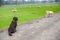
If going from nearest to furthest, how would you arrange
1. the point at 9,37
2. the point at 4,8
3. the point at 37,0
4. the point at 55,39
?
1. the point at 55,39
2. the point at 9,37
3. the point at 4,8
4. the point at 37,0

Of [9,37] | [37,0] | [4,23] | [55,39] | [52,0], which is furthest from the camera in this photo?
[52,0]

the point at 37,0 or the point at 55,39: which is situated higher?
the point at 55,39

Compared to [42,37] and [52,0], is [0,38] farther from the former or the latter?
[52,0]

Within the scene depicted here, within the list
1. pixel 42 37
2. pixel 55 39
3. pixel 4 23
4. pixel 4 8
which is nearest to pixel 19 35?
pixel 42 37

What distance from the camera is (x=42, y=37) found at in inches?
356

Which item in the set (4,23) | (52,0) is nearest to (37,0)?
(52,0)

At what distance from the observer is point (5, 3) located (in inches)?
787

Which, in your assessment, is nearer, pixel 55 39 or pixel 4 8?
pixel 55 39

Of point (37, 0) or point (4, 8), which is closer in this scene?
point (4, 8)

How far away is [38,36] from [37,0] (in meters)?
27.1

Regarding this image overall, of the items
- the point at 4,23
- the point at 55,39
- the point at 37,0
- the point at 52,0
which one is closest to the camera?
the point at 55,39

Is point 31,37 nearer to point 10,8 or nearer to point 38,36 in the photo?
point 38,36

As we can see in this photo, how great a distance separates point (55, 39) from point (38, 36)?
0.93 meters

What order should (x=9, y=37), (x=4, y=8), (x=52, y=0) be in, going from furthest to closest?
(x=52, y=0)
(x=4, y=8)
(x=9, y=37)
